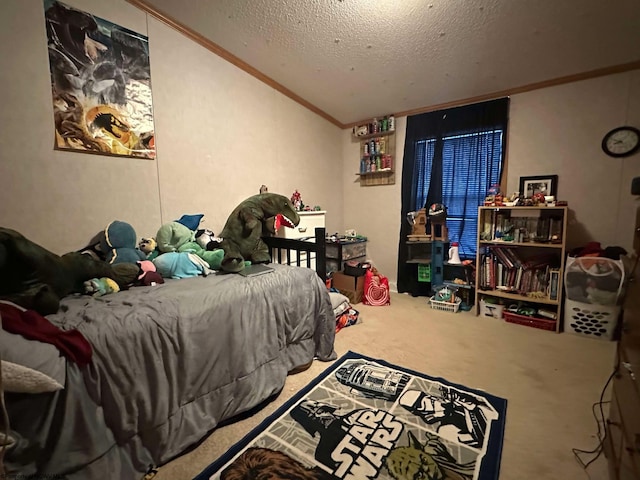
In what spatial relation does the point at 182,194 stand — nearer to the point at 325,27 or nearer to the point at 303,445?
the point at 325,27

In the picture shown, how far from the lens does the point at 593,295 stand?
2.26 m

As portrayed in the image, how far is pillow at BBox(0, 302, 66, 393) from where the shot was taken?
0.84 meters

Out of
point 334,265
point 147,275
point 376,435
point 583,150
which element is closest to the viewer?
point 376,435

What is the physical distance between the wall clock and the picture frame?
0.40 m

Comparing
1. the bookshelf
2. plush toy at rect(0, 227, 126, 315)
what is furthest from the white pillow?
the bookshelf

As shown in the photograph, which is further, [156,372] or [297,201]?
[297,201]

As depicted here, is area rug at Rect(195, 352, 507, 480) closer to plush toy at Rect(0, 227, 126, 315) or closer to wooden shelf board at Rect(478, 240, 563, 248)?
plush toy at Rect(0, 227, 126, 315)

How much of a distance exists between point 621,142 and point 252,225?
3115 millimetres

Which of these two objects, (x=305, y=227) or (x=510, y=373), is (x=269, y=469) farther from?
(x=305, y=227)

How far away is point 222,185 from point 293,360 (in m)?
1.59

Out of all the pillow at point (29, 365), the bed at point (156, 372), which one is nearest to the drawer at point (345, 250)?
the bed at point (156, 372)

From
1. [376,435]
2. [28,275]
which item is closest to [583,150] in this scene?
[376,435]

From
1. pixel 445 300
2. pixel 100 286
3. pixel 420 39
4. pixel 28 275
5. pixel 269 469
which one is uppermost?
pixel 420 39

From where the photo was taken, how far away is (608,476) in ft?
3.74
